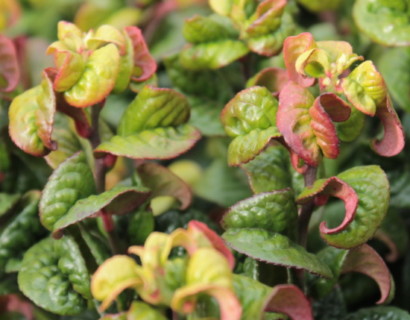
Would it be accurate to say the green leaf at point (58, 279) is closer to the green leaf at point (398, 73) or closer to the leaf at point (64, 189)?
the leaf at point (64, 189)

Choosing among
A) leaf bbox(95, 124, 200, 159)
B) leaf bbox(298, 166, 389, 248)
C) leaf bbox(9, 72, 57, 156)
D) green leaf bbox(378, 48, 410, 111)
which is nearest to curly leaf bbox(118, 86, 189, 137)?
leaf bbox(95, 124, 200, 159)

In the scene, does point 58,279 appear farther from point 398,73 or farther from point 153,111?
point 398,73

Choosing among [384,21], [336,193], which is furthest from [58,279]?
[384,21]

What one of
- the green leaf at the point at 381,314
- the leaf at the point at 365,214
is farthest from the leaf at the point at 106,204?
the green leaf at the point at 381,314

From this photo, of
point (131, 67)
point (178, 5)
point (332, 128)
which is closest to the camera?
point (332, 128)

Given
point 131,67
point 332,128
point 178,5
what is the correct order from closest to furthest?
point 332,128 < point 131,67 < point 178,5

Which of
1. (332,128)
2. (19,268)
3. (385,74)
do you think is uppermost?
(332,128)

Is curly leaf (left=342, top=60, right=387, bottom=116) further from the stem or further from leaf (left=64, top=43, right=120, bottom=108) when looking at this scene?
leaf (left=64, top=43, right=120, bottom=108)

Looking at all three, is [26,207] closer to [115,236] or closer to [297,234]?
[115,236]

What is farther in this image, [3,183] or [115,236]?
[3,183]

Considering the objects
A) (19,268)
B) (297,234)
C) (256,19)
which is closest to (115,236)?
(19,268)
